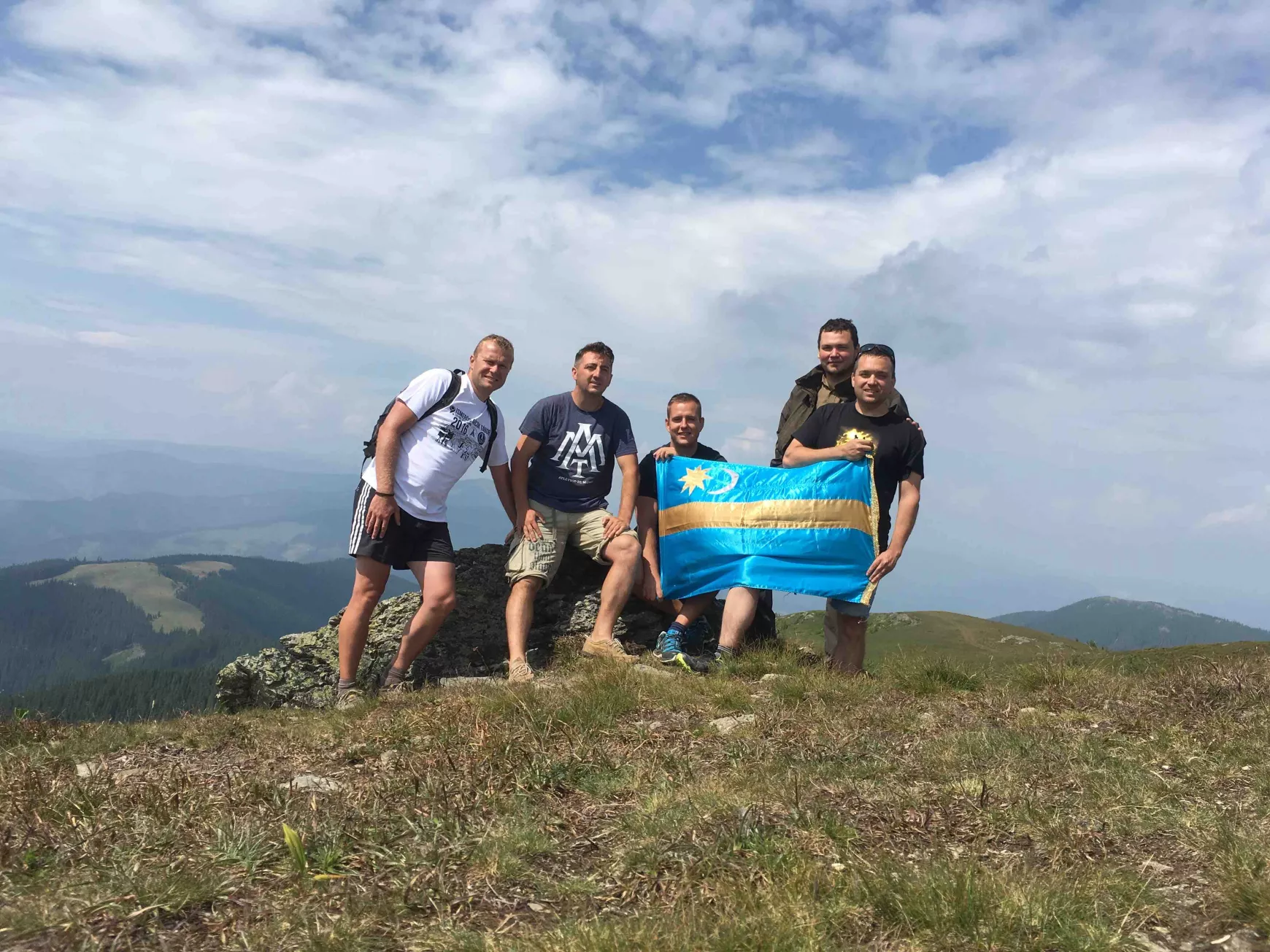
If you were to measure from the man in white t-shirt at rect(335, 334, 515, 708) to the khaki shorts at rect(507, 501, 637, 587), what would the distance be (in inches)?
38.9

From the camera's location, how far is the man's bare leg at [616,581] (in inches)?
403

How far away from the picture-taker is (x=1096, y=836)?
178 inches

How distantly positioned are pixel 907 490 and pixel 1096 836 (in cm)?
548

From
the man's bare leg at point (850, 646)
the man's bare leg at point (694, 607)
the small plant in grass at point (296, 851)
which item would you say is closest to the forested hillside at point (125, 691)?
the man's bare leg at point (694, 607)

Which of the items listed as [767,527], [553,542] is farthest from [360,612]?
[767,527]

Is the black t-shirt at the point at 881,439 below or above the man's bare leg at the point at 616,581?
above

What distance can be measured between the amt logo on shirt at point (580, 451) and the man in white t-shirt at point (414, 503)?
122cm

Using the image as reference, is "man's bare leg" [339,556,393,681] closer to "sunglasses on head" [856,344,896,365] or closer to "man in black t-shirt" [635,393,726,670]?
"man in black t-shirt" [635,393,726,670]

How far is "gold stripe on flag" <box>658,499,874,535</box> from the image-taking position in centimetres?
1016

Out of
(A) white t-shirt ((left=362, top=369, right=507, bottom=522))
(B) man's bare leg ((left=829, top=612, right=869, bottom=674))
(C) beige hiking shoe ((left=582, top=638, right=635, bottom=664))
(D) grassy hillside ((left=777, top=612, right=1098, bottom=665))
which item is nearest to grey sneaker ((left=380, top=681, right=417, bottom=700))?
(A) white t-shirt ((left=362, top=369, right=507, bottom=522))

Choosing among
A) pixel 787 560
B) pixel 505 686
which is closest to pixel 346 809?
pixel 505 686

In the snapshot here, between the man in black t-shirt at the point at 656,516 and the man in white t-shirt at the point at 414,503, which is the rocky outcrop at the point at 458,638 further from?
the man in white t-shirt at the point at 414,503

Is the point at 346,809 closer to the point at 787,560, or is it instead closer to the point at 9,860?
the point at 9,860

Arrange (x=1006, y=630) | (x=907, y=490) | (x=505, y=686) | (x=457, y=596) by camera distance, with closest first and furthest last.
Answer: (x=505, y=686) < (x=907, y=490) < (x=457, y=596) < (x=1006, y=630)
